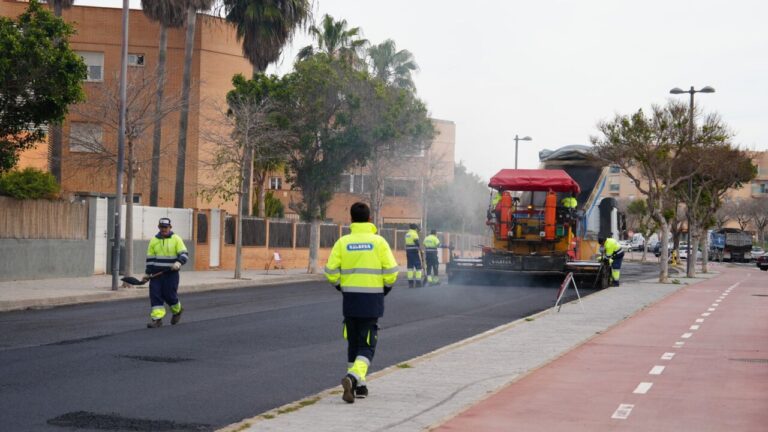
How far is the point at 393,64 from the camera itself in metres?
65.4

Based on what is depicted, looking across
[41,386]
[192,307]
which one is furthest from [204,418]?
[192,307]

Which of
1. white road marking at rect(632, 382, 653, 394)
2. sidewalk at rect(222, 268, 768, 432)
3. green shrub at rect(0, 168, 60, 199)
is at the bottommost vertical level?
sidewalk at rect(222, 268, 768, 432)

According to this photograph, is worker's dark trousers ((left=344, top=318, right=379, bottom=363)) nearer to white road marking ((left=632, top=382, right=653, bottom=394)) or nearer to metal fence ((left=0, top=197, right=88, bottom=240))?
white road marking ((left=632, top=382, right=653, bottom=394))

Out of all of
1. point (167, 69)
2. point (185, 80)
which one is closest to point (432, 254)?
point (185, 80)

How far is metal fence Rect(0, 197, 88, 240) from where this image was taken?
27.2 meters

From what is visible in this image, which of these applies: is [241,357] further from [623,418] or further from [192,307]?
[192,307]

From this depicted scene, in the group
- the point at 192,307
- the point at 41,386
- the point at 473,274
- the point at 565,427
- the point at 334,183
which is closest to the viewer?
the point at 565,427

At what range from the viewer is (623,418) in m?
9.11

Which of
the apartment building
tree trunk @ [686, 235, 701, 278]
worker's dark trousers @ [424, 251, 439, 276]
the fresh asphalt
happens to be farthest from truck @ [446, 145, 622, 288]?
the apartment building

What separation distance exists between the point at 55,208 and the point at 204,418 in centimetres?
2190

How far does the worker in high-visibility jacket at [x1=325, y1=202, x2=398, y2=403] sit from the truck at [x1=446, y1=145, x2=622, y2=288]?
71.3 ft

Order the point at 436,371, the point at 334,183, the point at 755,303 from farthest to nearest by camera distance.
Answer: the point at 334,183 → the point at 755,303 → the point at 436,371

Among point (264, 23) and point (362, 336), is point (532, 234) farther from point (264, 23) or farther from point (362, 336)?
point (362, 336)

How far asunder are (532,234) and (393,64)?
115 ft
